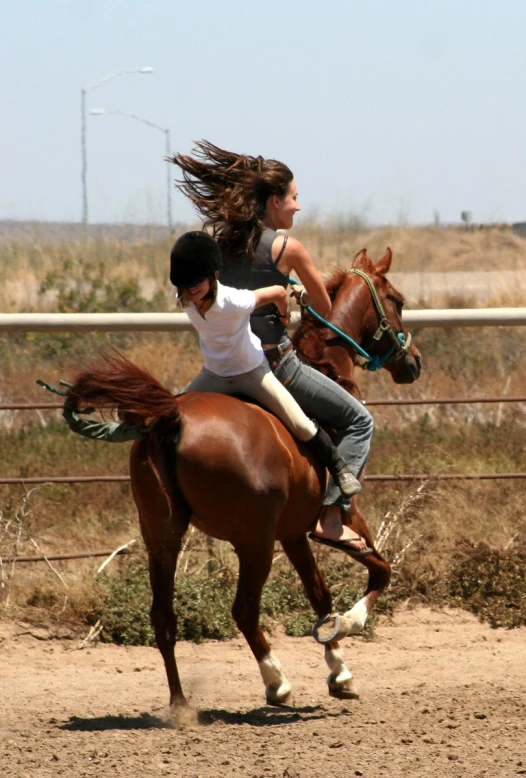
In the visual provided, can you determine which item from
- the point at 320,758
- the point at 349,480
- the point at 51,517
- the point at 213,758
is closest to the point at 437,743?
the point at 320,758

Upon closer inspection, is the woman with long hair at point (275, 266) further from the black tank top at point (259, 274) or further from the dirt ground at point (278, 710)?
the dirt ground at point (278, 710)

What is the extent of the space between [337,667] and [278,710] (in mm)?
352

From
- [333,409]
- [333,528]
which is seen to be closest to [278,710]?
[333,528]

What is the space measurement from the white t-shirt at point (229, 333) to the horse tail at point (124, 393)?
332mm

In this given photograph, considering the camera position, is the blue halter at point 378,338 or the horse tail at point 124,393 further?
the blue halter at point 378,338

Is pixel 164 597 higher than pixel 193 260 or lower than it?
lower

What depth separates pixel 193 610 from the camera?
6.46 meters

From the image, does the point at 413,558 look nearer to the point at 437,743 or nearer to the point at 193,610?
the point at 193,610

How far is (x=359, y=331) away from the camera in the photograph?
5812mm

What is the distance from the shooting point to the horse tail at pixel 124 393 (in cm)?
472

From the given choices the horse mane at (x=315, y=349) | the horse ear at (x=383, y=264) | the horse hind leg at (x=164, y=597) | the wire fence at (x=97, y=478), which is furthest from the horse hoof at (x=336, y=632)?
the horse ear at (x=383, y=264)

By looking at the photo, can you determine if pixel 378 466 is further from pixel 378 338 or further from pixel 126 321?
pixel 378 338

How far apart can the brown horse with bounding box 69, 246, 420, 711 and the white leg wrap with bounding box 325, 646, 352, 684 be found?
0.18m

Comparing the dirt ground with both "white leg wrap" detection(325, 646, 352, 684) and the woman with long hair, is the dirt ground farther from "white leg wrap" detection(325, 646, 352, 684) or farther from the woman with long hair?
the woman with long hair
